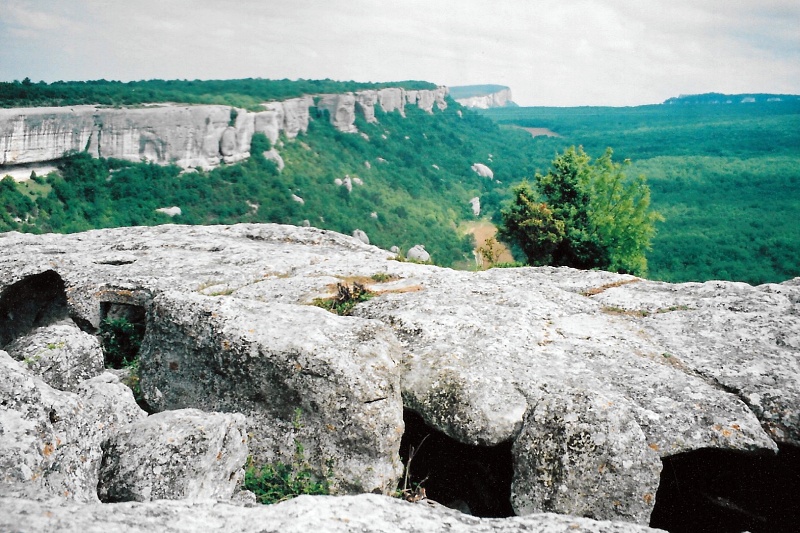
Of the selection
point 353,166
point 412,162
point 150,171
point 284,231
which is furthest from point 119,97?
point 284,231

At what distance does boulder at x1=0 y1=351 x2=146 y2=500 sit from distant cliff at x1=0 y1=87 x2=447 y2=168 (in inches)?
2403

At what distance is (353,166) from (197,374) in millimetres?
92423

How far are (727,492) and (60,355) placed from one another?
9.85 meters

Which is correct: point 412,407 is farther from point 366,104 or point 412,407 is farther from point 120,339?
point 366,104

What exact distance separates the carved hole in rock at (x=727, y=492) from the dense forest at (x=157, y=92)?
237 ft

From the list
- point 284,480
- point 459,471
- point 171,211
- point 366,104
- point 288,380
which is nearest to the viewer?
point 284,480

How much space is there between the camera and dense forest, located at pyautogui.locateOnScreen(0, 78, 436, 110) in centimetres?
6438

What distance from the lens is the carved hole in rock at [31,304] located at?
912 centimetres

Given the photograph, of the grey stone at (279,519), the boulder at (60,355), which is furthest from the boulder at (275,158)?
the grey stone at (279,519)

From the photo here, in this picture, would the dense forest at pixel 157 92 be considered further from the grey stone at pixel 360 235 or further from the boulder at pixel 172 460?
the boulder at pixel 172 460

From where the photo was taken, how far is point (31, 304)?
32.4ft

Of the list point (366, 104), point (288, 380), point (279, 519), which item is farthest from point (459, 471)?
point (366, 104)

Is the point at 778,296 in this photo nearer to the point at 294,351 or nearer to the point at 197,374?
the point at 294,351

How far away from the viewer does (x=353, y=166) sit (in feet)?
321
